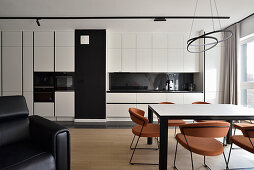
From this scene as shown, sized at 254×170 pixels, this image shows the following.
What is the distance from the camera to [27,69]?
4281 millimetres

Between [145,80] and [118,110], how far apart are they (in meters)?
1.44

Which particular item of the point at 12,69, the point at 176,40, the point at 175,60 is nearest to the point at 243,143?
the point at 175,60

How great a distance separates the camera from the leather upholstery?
1.60 metres

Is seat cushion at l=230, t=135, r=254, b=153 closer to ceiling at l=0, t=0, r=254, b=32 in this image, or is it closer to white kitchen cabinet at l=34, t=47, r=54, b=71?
ceiling at l=0, t=0, r=254, b=32

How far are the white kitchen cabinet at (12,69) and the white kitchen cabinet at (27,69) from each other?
12 cm

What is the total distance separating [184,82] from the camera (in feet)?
16.0

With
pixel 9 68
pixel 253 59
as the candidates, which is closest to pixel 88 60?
pixel 9 68

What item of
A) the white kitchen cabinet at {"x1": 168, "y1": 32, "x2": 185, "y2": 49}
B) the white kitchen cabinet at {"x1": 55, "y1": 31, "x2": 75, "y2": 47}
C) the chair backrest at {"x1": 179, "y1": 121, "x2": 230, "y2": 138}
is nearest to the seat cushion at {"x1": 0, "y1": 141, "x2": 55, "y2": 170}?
the chair backrest at {"x1": 179, "y1": 121, "x2": 230, "y2": 138}

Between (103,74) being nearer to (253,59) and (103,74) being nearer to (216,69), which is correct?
(216,69)

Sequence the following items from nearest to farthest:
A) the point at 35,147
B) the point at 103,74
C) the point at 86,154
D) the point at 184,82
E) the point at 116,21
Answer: the point at 35,147, the point at 86,154, the point at 116,21, the point at 103,74, the point at 184,82

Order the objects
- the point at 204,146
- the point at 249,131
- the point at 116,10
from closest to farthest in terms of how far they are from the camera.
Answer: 1. the point at 249,131
2. the point at 204,146
3. the point at 116,10

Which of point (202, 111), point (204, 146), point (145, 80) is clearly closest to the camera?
point (204, 146)

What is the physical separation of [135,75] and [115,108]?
1.38m

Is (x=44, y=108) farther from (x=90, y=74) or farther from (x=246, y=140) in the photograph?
(x=246, y=140)
